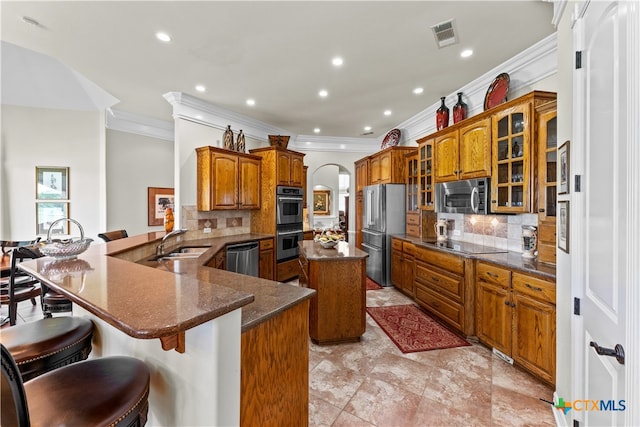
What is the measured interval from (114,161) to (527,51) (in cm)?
621

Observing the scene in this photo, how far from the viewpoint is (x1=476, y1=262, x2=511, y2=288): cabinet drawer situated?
2410 millimetres

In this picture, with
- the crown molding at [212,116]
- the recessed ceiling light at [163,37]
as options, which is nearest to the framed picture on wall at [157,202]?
the crown molding at [212,116]

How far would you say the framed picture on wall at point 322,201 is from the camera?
37.3 ft

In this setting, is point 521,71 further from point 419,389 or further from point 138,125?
point 138,125

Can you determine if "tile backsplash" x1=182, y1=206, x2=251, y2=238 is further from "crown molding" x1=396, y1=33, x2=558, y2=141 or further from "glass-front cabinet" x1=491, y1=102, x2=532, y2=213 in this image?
"glass-front cabinet" x1=491, y1=102, x2=532, y2=213

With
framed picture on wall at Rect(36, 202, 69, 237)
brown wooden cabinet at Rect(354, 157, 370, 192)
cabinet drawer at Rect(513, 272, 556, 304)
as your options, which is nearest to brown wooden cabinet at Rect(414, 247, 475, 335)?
cabinet drawer at Rect(513, 272, 556, 304)

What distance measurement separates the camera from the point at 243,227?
16.8ft

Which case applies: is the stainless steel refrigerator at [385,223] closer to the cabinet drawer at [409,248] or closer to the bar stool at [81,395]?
the cabinet drawer at [409,248]

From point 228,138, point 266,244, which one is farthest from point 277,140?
point 266,244

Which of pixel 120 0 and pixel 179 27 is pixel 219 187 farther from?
pixel 120 0

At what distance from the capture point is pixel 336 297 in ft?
9.21

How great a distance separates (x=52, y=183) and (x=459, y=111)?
629cm

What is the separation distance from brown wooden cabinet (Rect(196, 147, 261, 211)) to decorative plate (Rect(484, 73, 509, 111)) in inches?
139

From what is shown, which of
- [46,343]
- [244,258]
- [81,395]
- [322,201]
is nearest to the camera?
[81,395]
